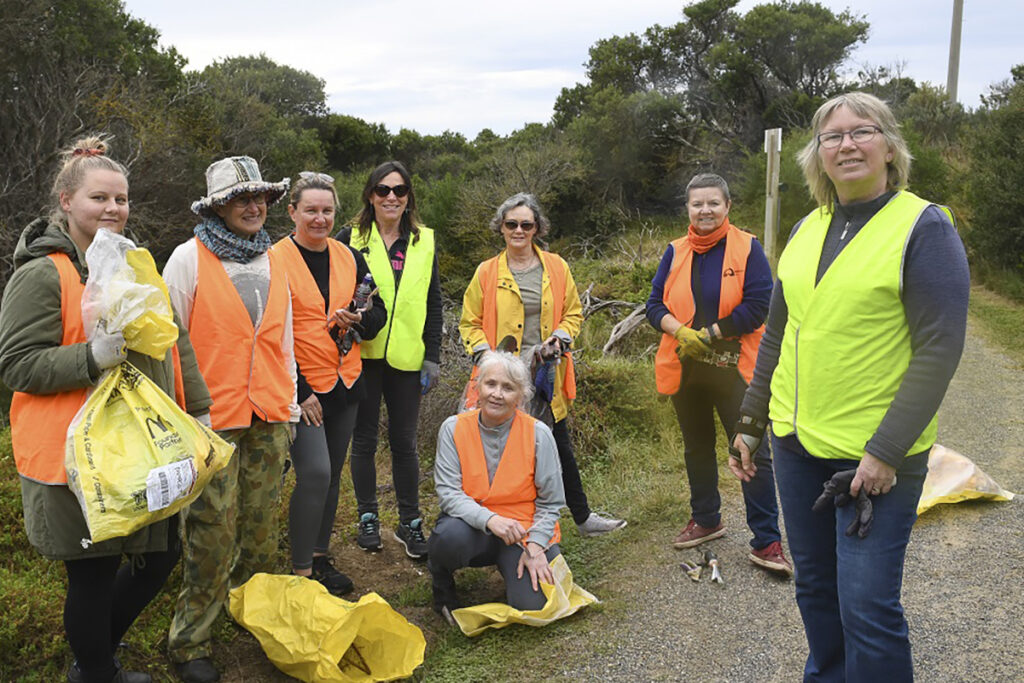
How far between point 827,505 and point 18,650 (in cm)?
312

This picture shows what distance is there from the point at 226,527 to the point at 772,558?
2543mm

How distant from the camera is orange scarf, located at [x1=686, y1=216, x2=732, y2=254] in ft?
12.9

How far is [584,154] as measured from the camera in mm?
20391

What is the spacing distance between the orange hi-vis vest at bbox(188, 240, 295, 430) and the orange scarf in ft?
6.65

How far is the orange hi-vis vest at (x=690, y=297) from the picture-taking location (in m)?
3.87

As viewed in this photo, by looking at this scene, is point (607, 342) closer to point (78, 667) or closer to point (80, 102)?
point (78, 667)

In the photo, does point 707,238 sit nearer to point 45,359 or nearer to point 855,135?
point 855,135

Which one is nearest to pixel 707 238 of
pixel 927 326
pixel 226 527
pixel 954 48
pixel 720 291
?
pixel 720 291

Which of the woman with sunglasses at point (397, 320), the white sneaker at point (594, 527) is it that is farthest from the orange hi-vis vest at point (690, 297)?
the woman with sunglasses at point (397, 320)

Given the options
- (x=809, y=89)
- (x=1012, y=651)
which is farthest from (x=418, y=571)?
(x=809, y=89)

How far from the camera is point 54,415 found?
2.50 m

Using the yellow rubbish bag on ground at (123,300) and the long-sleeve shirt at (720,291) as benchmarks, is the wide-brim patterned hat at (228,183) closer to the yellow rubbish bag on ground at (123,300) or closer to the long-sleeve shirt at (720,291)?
the yellow rubbish bag on ground at (123,300)

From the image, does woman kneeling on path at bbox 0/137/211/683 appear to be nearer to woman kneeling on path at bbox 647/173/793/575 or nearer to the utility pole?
woman kneeling on path at bbox 647/173/793/575

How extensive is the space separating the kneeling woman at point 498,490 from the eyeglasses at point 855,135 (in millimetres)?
1783
